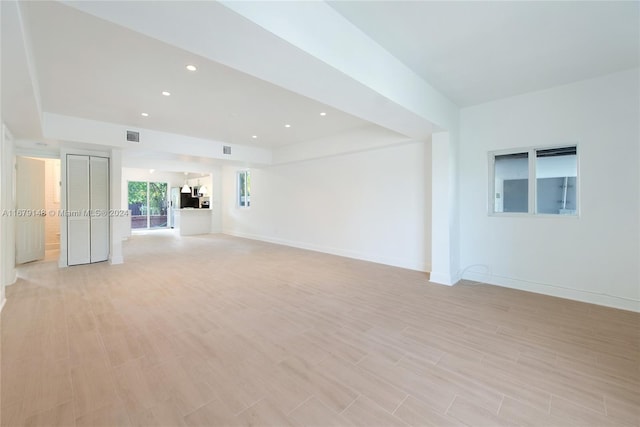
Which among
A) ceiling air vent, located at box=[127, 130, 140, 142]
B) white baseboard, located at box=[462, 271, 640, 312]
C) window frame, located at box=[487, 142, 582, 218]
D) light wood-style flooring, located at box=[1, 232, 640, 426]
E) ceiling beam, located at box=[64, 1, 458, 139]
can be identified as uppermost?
ceiling air vent, located at box=[127, 130, 140, 142]

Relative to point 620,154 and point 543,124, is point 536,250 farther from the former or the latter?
point 543,124

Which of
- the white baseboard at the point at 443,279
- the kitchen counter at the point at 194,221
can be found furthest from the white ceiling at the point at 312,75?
the kitchen counter at the point at 194,221

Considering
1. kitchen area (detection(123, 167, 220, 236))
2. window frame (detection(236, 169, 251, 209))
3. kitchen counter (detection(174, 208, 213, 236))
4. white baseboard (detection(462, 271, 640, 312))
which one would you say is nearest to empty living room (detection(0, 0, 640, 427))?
white baseboard (detection(462, 271, 640, 312))

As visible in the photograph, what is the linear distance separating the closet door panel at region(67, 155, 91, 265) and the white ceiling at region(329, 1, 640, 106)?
602 centimetres

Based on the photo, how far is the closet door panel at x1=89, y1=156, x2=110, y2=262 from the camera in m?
5.62

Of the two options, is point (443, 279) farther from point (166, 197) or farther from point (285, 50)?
point (166, 197)

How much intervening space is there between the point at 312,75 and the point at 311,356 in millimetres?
2407

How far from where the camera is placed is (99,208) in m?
5.68

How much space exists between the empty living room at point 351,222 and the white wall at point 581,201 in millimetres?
26

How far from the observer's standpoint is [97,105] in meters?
4.23

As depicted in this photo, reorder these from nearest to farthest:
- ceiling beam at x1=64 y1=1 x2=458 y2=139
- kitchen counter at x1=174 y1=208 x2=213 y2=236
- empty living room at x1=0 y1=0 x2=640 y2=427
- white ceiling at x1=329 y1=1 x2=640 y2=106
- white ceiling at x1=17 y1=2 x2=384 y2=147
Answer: ceiling beam at x1=64 y1=1 x2=458 y2=139, empty living room at x1=0 y1=0 x2=640 y2=427, white ceiling at x1=329 y1=1 x2=640 y2=106, white ceiling at x1=17 y1=2 x2=384 y2=147, kitchen counter at x1=174 y1=208 x2=213 y2=236

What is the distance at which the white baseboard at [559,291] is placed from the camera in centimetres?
329

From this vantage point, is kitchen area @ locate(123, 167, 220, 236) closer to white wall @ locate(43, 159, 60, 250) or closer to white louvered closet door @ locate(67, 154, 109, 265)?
white wall @ locate(43, 159, 60, 250)

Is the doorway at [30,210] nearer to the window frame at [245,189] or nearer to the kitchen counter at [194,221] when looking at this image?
the kitchen counter at [194,221]
